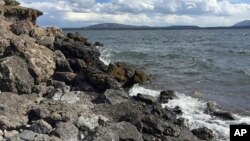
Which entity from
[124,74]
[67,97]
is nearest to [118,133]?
[67,97]

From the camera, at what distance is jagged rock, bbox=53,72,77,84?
23389mm

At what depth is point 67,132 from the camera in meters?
14.9

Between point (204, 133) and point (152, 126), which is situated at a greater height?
point (152, 126)

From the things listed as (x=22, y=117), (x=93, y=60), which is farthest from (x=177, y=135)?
(x=93, y=60)

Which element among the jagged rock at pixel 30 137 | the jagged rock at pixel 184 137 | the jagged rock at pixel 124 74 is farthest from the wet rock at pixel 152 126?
the jagged rock at pixel 124 74

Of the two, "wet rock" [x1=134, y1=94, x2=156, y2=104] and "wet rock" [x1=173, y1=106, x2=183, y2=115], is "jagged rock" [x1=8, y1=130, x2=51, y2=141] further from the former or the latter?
"wet rock" [x1=173, y1=106, x2=183, y2=115]

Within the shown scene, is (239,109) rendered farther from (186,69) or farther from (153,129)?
(186,69)

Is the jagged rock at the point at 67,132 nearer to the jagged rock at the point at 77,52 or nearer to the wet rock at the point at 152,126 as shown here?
the wet rock at the point at 152,126

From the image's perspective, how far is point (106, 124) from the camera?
52.9 ft

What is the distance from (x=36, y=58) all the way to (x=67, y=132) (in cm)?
881

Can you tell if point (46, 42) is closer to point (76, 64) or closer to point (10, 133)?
point (76, 64)

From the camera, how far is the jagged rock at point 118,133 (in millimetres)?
14548

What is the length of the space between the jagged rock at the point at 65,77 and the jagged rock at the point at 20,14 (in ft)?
36.9

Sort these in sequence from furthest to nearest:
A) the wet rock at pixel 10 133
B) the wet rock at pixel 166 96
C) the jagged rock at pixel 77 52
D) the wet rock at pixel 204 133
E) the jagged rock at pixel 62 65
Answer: the jagged rock at pixel 77 52 < the jagged rock at pixel 62 65 < the wet rock at pixel 166 96 < the wet rock at pixel 204 133 < the wet rock at pixel 10 133
